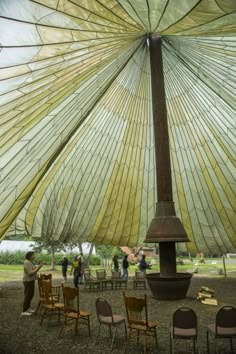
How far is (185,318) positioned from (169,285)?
222 inches

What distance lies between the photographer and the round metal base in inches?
505

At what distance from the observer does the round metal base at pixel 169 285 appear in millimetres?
12836

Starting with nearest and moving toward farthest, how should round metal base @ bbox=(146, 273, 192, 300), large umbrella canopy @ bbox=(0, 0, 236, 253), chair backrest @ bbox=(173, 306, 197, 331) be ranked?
chair backrest @ bbox=(173, 306, 197, 331) → large umbrella canopy @ bbox=(0, 0, 236, 253) → round metal base @ bbox=(146, 273, 192, 300)

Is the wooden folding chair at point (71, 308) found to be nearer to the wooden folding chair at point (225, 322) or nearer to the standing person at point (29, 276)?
the standing person at point (29, 276)

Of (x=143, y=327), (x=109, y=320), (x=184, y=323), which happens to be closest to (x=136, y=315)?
(x=143, y=327)

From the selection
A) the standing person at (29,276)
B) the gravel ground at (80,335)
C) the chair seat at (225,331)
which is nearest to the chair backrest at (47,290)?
the gravel ground at (80,335)

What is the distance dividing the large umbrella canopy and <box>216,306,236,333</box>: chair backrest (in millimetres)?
6931

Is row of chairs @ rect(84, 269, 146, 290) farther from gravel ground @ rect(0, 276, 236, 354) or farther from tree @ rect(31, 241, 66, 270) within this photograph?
tree @ rect(31, 241, 66, 270)

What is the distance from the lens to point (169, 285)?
505 inches

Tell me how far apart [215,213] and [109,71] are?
990 cm

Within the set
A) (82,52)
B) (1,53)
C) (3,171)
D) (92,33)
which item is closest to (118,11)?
(92,33)

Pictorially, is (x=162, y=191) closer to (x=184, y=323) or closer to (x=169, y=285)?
(x=169, y=285)

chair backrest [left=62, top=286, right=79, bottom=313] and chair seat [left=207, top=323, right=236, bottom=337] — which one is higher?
chair backrest [left=62, top=286, right=79, bottom=313]

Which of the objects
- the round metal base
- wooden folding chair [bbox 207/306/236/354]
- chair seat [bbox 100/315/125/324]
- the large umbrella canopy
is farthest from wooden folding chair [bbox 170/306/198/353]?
the large umbrella canopy
